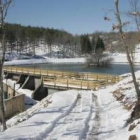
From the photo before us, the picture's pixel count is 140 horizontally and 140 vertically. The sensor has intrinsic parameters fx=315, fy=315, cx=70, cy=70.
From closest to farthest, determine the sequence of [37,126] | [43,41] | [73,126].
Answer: [37,126], [73,126], [43,41]

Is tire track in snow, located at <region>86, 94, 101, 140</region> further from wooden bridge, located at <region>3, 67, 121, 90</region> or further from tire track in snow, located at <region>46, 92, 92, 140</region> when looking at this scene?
wooden bridge, located at <region>3, 67, 121, 90</region>

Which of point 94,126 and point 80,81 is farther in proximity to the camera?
point 80,81

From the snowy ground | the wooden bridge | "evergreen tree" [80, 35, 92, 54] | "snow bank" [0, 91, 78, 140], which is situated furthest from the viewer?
"evergreen tree" [80, 35, 92, 54]

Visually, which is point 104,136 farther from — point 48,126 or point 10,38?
point 10,38

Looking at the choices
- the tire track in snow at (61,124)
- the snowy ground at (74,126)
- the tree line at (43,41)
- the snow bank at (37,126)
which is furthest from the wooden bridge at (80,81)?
the tree line at (43,41)

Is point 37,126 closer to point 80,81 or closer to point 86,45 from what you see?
point 80,81

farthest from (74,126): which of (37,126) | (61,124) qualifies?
(37,126)

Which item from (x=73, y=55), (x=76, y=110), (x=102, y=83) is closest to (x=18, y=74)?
(x=102, y=83)

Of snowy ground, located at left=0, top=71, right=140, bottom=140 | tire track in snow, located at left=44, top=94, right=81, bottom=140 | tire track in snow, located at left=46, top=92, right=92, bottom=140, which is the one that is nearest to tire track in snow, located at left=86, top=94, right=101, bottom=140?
snowy ground, located at left=0, top=71, right=140, bottom=140

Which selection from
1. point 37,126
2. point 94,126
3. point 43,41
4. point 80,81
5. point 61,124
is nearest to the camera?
point 37,126

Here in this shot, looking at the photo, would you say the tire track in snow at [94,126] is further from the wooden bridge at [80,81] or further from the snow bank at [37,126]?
the wooden bridge at [80,81]

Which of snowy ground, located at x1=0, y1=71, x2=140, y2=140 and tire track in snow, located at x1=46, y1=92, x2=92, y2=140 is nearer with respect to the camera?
snowy ground, located at x1=0, y1=71, x2=140, y2=140

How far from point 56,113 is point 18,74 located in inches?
1693

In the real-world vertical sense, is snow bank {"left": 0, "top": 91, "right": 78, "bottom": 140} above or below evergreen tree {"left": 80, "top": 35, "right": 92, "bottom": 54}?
below
